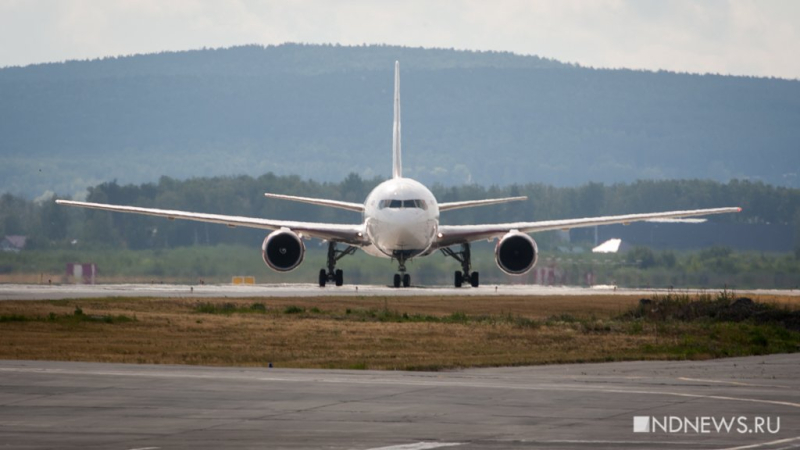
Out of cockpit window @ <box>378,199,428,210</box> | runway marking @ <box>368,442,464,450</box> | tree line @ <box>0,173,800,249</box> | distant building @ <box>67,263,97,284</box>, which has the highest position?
tree line @ <box>0,173,800,249</box>

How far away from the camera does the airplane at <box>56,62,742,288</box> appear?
51250 mm

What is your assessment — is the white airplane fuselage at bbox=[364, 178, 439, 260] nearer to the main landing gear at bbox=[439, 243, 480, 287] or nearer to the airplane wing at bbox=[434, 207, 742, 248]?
the airplane wing at bbox=[434, 207, 742, 248]

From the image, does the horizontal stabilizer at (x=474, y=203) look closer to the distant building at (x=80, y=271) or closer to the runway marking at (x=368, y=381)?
the distant building at (x=80, y=271)

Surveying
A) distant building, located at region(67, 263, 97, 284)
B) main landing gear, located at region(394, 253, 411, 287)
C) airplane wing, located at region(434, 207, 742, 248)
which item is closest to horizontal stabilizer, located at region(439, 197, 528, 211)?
airplane wing, located at region(434, 207, 742, 248)

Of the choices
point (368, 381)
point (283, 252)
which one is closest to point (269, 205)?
point (283, 252)

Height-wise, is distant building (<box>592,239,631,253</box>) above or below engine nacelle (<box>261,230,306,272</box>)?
above

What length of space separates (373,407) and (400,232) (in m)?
33.8

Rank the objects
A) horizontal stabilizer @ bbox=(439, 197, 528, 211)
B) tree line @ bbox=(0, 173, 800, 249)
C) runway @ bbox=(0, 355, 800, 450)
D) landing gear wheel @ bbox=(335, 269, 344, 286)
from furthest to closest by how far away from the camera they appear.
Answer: tree line @ bbox=(0, 173, 800, 249) < landing gear wheel @ bbox=(335, 269, 344, 286) < horizontal stabilizer @ bbox=(439, 197, 528, 211) < runway @ bbox=(0, 355, 800, 450)

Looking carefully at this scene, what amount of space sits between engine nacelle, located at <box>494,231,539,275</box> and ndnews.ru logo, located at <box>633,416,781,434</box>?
121 ft

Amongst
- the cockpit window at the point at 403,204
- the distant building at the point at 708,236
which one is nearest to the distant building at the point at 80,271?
the cockpit window at the point at 403,204

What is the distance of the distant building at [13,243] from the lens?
70.2 meters

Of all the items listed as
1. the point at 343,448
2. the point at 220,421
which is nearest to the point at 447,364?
the point at 220,421

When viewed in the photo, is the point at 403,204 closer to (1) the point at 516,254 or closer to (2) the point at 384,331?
(1) the point at 516,254

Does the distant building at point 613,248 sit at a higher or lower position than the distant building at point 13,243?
lower
